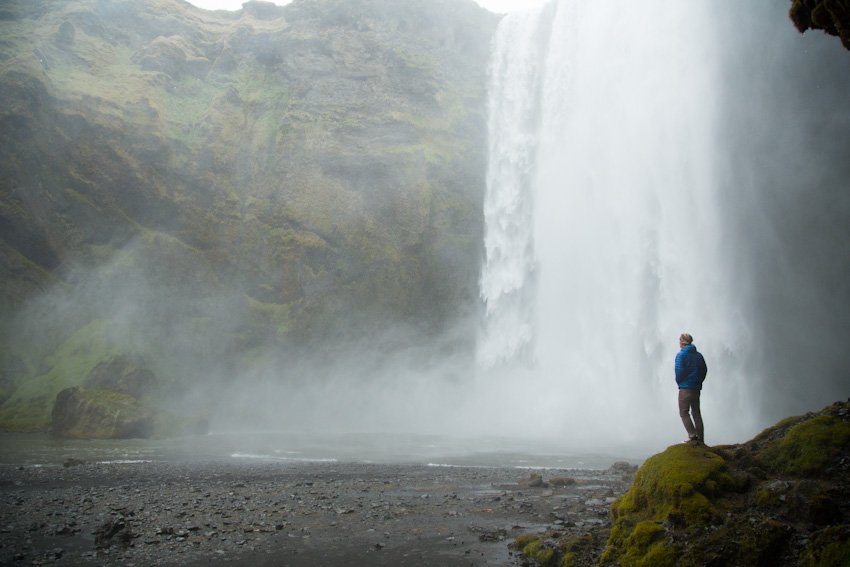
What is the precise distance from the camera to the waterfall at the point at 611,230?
114 feet

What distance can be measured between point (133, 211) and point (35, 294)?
30.2 ft

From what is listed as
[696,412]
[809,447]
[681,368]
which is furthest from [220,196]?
[809,447]

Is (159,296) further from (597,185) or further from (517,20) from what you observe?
(517,20)

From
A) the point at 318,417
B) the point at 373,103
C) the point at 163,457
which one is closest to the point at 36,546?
the point at 163,457

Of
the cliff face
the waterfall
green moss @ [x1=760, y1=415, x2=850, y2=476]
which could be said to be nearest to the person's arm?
green moss @ [x1=760, y1=415, x2=850, y2=476]

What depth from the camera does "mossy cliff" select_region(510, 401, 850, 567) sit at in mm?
6457

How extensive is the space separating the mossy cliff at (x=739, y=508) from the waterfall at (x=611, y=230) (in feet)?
72.1

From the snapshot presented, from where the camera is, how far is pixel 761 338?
35000 mm

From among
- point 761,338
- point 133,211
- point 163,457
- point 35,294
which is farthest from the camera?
point 133,211

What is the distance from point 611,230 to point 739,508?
34285 mm

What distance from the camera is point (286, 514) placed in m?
11.9

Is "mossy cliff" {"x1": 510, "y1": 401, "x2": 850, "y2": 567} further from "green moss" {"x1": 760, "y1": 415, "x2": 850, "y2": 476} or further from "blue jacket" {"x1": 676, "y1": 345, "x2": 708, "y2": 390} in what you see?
"blue jacket" {"x1": 676, "y1": 345, "x2": 708, "y2": 390}

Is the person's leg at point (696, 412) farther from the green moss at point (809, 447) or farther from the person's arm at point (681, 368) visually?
the green moss at point (809, 447)

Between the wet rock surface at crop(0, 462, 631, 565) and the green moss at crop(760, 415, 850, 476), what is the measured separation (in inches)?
123
